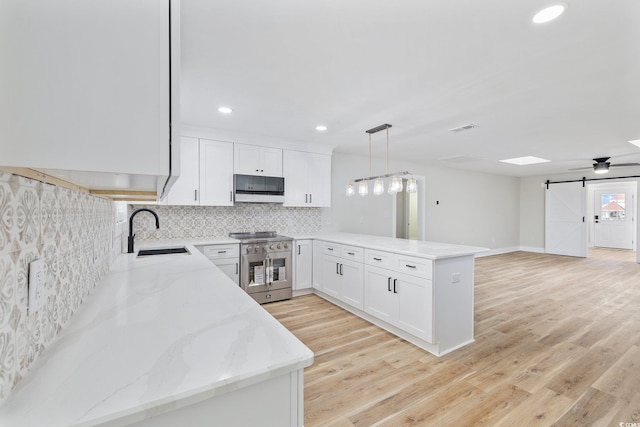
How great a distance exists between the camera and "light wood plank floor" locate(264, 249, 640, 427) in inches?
72.0

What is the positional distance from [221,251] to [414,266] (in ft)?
7.49

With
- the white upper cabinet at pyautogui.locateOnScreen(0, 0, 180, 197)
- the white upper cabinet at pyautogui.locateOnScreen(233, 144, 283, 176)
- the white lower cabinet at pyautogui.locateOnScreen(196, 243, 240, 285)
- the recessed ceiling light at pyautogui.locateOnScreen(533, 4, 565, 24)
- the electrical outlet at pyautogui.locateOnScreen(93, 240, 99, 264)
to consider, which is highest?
the recessed ceiling light at pyautogui.locateOnScreen(533, 4, 565, 24)

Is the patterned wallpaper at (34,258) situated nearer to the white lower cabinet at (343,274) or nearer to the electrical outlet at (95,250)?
the electrical outlet at (95,250)

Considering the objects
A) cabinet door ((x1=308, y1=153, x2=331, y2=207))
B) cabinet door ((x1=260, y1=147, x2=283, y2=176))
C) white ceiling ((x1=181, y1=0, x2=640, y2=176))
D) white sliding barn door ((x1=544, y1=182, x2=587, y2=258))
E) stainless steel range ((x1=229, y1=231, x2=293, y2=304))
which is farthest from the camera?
white sliding barn door ((x1=544, y1=182, x2=587, y2=258))

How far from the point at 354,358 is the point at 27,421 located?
2308 mm

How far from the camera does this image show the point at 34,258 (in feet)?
2.35

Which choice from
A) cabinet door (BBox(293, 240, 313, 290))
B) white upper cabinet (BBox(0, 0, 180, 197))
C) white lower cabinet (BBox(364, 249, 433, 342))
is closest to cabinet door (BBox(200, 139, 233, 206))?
cabinet door (BBox(293, 240, 313, 290))

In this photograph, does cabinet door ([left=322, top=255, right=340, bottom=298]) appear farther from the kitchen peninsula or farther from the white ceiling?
the white ceiling

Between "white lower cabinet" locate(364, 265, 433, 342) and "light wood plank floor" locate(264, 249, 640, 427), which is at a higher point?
"white lower cabinet" locate(364, 265, 433, 342)

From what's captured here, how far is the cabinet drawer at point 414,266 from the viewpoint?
256 centimetres

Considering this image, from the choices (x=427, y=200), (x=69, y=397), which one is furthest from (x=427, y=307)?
(x=427, y=200)

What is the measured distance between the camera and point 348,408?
1870mm

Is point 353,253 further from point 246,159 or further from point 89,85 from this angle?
point 89,85

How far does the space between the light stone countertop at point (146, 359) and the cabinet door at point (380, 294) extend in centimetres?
203
